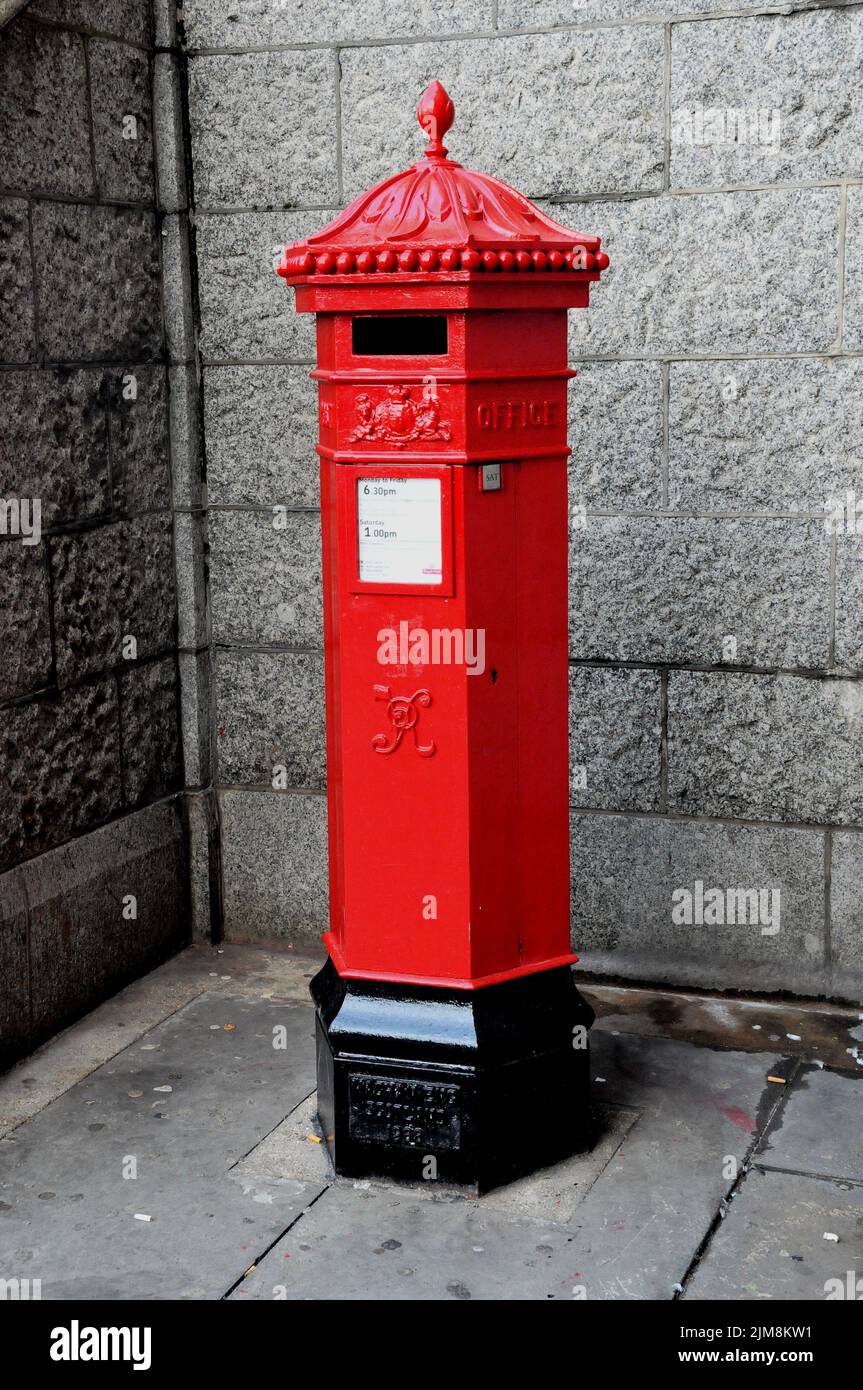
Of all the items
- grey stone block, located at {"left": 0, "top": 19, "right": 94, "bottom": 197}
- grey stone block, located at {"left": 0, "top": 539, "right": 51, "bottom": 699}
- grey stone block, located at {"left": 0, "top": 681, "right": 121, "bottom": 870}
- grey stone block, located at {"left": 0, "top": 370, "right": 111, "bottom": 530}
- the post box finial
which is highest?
grey stone block, located at {"left": 0, "top": 19, "right": 94, "bottom": 197}

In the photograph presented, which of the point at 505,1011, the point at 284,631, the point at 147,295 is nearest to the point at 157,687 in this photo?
the point at 284,631

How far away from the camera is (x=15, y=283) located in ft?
14.9

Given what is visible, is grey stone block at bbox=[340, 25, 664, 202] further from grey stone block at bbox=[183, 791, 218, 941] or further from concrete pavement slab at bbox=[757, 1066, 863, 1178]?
concrete pavement slab at bbox=[757, 1066, 863, 1178]

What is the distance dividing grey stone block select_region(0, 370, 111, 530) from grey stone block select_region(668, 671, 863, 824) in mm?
2011

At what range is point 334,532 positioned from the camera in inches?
150

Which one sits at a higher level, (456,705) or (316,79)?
(316,79)

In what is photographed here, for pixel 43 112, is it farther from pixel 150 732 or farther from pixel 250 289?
pixel 150 732

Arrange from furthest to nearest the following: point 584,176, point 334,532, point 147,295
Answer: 1. point 147,295
2. point 584,176
3. point 334,532

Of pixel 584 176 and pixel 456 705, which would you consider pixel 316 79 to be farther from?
pixel 456 705

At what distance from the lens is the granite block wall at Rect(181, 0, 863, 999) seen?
4680mm

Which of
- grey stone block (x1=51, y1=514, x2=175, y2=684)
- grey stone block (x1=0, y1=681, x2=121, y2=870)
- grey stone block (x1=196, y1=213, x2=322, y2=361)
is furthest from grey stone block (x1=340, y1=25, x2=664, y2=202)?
grey stone block (x1=0, y1=681, x2=121, y2=870)

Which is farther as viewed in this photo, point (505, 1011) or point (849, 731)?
point (849, 731)

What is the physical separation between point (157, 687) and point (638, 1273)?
2760mm

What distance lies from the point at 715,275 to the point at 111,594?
221 cm
